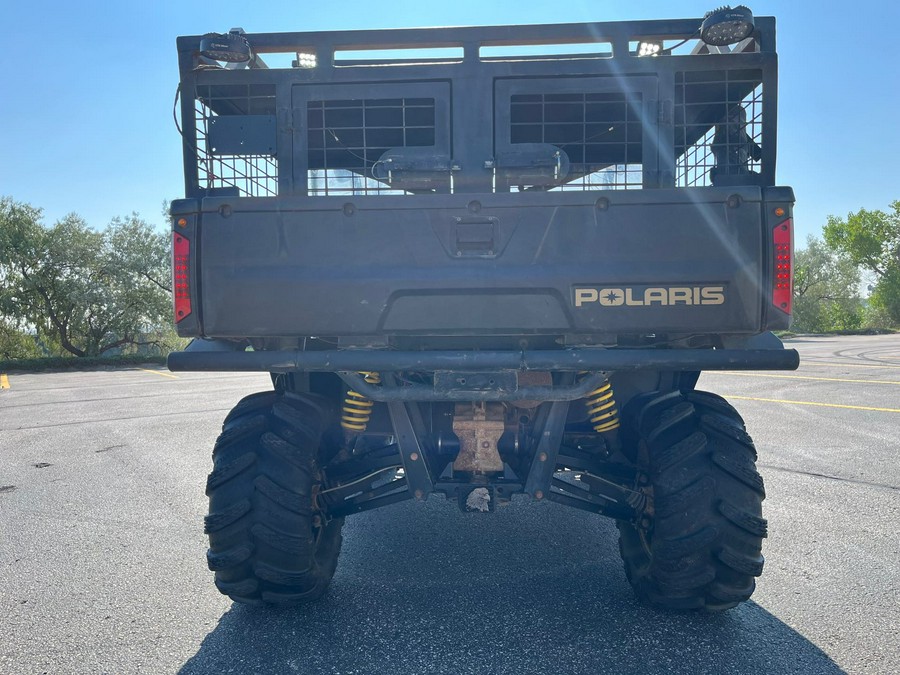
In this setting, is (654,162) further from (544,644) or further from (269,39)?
(544,644)

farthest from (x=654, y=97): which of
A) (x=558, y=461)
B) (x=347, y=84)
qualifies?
(x=558, y=461)

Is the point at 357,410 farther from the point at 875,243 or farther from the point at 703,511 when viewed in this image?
the point at 875,243

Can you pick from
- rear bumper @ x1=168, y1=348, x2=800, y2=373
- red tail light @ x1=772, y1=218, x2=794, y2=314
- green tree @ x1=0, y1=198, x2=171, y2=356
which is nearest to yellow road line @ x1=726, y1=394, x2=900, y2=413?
rear bumper @ x1=168, y1=348, x2=800, y2=373

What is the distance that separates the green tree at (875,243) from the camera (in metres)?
58.8

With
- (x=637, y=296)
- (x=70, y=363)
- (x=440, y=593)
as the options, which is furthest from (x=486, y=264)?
(x=70, y=363)

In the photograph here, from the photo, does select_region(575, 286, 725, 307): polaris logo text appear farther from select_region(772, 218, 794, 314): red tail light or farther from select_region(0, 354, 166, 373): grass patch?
select_region(0, 354, 166, 373): grass patch

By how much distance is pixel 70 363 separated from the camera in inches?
1004

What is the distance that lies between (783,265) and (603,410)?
1.14m

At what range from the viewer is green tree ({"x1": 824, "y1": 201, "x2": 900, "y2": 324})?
58844 millimetres

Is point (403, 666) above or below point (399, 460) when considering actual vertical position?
below

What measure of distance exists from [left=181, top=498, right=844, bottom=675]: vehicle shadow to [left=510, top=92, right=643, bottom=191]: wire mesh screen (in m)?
2.16

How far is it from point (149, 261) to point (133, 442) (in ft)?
92.0

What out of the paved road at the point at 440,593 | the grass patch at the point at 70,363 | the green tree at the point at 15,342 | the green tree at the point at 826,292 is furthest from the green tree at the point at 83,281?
the green tree at the point at 826,292

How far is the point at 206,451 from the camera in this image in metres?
7.28
